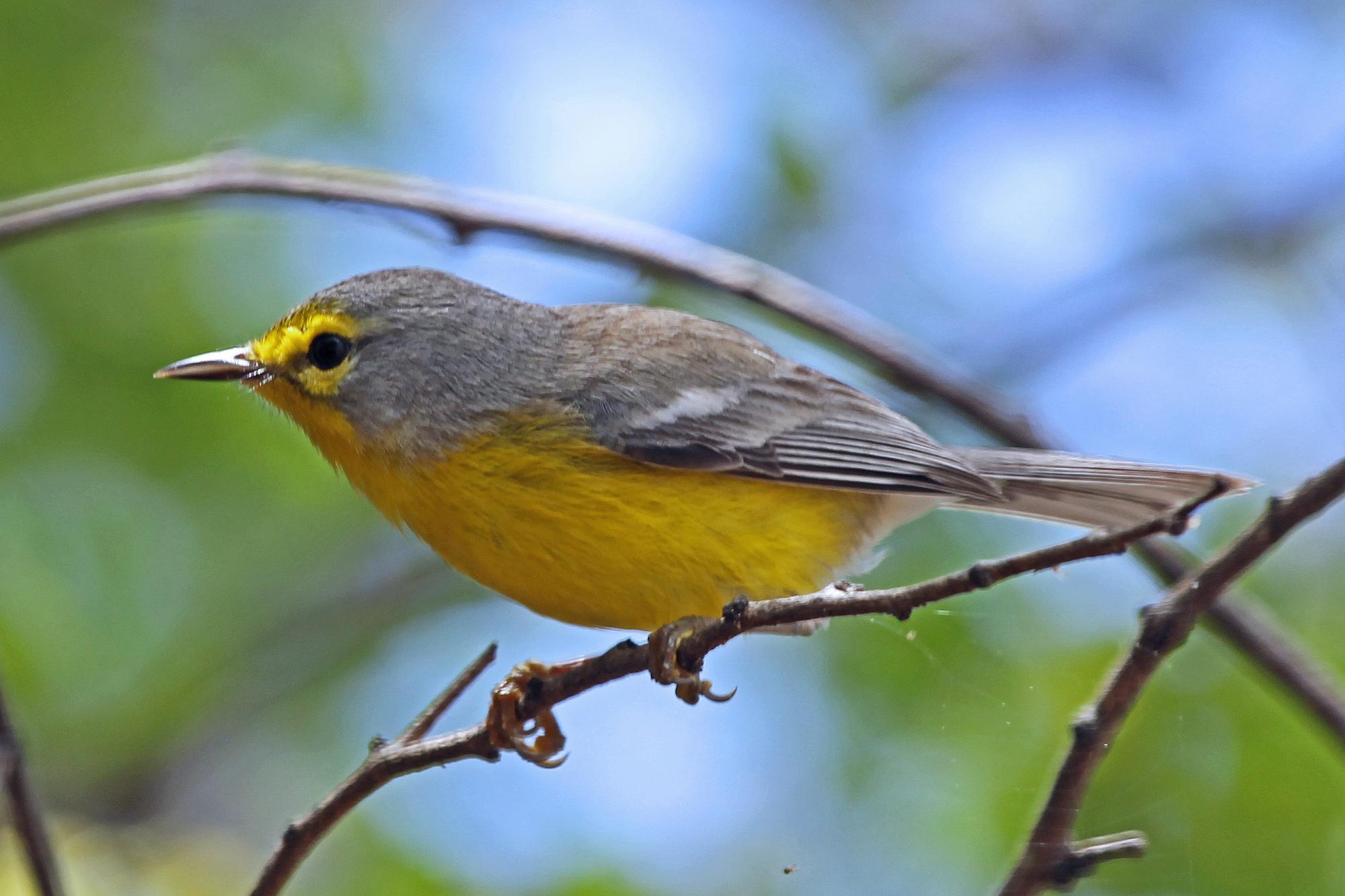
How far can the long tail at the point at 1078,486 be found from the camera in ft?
13.6

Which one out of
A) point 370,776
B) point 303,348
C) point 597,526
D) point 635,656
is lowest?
point 370,776

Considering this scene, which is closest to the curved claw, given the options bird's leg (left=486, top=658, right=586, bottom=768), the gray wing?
bird's leg (left=486, top=658, right=586, bottom=768)

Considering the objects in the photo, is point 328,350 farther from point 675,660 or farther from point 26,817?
point 26,817

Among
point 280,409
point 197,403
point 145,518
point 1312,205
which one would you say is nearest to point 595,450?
point 280,409

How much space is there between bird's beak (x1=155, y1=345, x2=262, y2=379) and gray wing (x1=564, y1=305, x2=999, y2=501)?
0.97 meters

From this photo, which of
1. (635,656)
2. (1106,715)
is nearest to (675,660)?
(635,656)

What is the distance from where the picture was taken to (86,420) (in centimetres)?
577

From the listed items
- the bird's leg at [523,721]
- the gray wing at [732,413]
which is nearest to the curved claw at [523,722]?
the bird's leg at [523,721]

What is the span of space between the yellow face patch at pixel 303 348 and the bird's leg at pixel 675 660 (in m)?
1.37

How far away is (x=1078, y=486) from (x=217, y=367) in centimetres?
269

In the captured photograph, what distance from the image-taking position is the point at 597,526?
12.0ft

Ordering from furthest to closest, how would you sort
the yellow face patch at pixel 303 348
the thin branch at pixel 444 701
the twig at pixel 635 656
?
the yellow face patch at pixel 303 348, the thin branch at pixel 444 701, the twig at pixel 635 656

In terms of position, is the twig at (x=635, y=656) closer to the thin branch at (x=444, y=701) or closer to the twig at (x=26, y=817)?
the thin branch at (x=444, y=701)

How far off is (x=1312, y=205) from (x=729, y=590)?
5.33m
